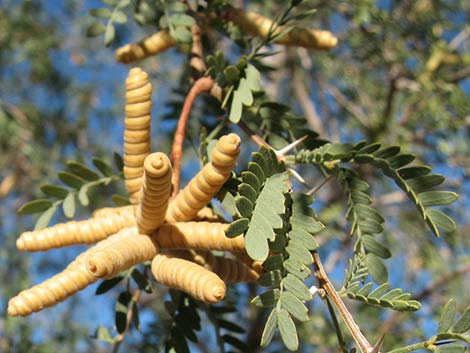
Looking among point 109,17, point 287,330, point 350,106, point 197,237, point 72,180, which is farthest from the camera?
point 350,106

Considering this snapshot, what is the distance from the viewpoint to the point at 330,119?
3.09 meters

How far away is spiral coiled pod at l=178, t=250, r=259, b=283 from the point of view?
0.83 m

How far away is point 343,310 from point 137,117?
1.24 ft

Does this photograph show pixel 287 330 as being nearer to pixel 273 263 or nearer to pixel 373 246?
pixel 273 263

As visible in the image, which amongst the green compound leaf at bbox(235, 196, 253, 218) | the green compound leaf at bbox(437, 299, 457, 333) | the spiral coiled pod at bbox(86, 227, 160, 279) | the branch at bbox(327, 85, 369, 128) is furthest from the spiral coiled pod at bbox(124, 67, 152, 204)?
the branch at bbox(327, 85, 369, 128)

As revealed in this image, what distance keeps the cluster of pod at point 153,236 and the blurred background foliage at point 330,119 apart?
0.48 meters

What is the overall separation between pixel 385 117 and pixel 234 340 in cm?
144

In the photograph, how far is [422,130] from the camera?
95.7 inches

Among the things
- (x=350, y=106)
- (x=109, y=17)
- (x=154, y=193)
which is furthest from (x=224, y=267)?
(x=350, y=106)

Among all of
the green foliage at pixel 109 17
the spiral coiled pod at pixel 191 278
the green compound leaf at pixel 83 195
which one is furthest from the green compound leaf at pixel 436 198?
the green foliage at pixel 109 17

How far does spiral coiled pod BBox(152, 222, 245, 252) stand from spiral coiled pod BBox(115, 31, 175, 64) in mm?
448

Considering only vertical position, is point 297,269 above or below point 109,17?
below

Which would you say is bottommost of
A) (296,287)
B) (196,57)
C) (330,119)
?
(330,119)

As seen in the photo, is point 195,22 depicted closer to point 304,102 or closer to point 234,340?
point 234,340
